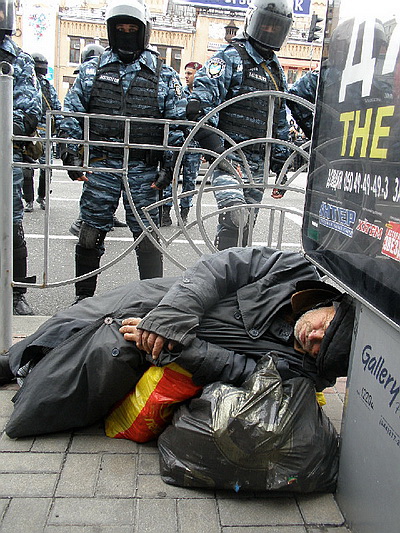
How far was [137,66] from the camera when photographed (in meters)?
3.92

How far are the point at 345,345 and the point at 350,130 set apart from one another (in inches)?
28.7

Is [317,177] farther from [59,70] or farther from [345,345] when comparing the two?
[59,70]

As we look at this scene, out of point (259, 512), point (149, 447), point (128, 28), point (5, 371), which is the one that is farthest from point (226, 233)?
point (259, 512)

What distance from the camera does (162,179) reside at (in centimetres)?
387

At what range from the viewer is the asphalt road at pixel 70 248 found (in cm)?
453

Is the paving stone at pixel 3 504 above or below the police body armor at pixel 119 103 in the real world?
below

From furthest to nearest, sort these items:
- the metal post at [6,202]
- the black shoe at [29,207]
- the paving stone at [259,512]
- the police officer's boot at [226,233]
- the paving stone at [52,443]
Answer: the black shoe at [29,207] → the police officer's boot at [226,233] → the metal post at [6,202] → the paving stone at [52,443] → the paving stone at [259,512]

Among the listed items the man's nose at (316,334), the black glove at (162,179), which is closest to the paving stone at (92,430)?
the man's nose at (316,334)

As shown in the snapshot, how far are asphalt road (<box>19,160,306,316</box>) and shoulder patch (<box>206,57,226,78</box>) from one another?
96cm

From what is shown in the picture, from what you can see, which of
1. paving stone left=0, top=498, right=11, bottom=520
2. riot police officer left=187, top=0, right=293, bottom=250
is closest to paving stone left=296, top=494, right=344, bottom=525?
paving stone left=0, top=498, right=11, bottom=520

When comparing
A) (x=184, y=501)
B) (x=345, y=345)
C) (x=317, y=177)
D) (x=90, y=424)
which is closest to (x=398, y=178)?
(x=317, y=177)

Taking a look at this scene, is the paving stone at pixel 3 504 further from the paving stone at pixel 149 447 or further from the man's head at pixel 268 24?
the man's head at pixel 268 24

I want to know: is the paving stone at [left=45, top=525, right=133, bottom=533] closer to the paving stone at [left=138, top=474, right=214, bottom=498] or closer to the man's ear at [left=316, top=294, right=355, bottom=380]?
the paving stone at [left=138, top=474, right=214, bottom=498]

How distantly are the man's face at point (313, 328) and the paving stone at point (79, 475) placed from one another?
914mm
